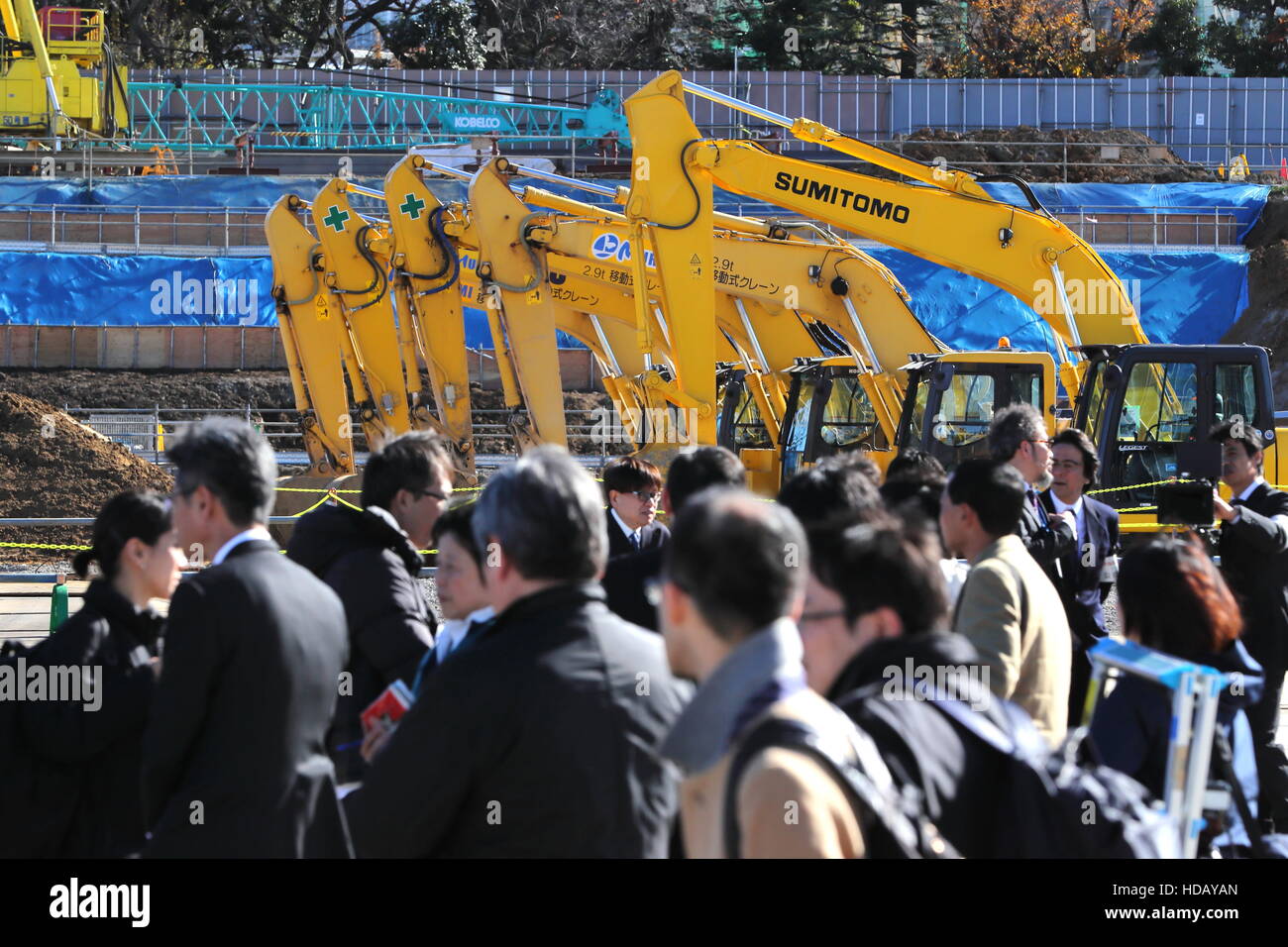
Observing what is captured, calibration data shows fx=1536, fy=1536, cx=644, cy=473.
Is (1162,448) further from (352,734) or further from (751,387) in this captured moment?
(352,734)

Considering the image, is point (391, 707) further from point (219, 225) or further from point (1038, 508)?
point (219, 225)

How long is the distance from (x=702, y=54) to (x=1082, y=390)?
38.0 meters

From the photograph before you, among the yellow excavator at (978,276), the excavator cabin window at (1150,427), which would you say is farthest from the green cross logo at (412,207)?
the excavator cabin window at (1150,427)

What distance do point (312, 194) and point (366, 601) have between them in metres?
34.0

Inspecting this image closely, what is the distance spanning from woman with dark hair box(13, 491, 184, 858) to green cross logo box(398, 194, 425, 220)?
595 inches

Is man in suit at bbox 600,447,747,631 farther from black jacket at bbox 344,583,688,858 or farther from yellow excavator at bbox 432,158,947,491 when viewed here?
yellow excavator at bbox 432,158,947,491

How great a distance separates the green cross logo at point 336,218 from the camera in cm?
1945

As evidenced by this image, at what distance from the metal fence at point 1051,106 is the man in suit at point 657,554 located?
37776 mm

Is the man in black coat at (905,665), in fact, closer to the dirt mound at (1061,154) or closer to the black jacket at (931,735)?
the black jacket at (931,735)

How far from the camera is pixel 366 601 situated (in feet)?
15.4

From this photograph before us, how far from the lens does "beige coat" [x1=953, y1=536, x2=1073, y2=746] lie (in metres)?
4.36

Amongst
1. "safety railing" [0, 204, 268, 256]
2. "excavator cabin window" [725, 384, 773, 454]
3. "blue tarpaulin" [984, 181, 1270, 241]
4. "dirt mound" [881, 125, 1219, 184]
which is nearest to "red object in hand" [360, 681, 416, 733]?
"excavator cabin window" [725, 384, 773, 454]

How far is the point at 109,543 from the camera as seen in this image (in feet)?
13.8

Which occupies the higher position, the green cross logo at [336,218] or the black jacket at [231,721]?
the green cross logo at [336,218]
